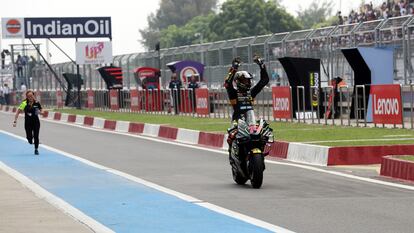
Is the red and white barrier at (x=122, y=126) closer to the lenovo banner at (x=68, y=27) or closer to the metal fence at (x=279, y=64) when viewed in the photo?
the metal fence at (x=279, y=64)

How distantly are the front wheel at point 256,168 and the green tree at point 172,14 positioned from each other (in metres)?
169

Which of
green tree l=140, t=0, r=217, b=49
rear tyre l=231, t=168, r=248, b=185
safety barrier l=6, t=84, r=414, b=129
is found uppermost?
green tree l=140, t=0, r=217, b=49

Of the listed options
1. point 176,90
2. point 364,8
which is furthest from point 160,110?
point 364,8

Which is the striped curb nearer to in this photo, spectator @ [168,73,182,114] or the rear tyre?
the rear tyre

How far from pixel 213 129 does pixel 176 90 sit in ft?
44.6

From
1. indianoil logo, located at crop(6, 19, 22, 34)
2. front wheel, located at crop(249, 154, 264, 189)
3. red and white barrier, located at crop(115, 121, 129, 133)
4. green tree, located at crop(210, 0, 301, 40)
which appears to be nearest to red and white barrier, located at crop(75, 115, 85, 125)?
red and white barrier, located at crop(115, 121, 129, 133)

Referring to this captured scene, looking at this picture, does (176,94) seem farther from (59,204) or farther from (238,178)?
(59,204)

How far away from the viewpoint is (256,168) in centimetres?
1512

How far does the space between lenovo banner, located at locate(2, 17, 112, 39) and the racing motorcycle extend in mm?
46177

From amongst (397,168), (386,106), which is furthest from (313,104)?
(397,168)

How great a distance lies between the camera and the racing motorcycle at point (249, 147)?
49.8ft

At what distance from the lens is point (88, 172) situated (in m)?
18.5

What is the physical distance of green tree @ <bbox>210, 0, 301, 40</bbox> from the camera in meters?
111

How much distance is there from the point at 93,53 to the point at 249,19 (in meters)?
53.8
